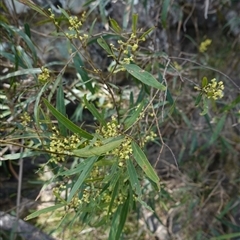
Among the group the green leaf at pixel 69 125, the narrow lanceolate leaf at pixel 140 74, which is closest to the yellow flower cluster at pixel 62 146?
the green leaf at pixel 69 125

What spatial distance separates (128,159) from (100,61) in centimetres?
104

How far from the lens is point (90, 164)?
2.26ft

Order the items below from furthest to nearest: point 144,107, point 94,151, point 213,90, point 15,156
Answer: point 144,107 → point 15,156 → point 213,90 → point 94,151

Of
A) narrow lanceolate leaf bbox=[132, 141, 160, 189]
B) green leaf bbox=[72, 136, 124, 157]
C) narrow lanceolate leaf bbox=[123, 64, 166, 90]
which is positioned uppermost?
narrow lanceolate leaf bbox=[123, 64, 166, 90]

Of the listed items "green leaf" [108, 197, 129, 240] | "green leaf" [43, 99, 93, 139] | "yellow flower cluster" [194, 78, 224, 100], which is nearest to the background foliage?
"green leaf" [108, 197, 129, 240]

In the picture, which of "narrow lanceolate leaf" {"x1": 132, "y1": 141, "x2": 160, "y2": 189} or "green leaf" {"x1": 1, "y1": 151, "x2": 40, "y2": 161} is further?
"green leaf" {"x1": 1, "y1": 151, "x2": 40, "y2": 161}

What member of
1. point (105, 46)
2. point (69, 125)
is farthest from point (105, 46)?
point (69, 125)

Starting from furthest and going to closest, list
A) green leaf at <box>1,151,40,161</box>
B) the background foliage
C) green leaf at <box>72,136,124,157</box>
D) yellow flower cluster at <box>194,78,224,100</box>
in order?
1. the background foliage
2. green leaf at <box>1,151,40,161</box>
3. yellow flower cluster at <box>194,78,224,100</box>
4. green leaf at <box>72,136,124,157</box>

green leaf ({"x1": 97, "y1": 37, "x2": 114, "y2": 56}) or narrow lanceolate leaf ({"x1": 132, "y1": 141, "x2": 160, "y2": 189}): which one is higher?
green leaf ({"x1": 97, "y1": 37, "x2": 114, "y2": 56})

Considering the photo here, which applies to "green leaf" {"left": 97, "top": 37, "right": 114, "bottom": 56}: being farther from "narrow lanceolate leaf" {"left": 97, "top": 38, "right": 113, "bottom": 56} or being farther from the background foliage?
the background foliage

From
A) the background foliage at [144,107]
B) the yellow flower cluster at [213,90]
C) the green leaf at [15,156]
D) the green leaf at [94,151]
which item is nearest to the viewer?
the green leaf at [94,151]

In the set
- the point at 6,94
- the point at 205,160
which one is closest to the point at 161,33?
the point at 205,160

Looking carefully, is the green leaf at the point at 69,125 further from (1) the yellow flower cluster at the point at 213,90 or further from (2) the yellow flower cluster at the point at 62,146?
(1) the yellow flower cluster at the point at 213,90

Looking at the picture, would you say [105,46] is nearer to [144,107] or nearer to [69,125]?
[69,125]
